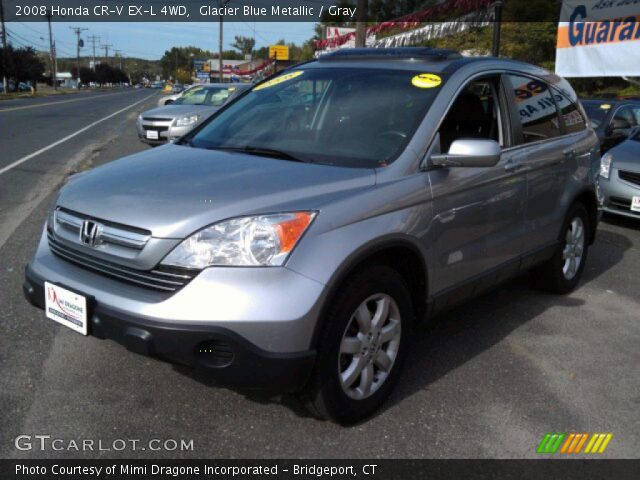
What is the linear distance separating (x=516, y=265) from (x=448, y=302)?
861 mm

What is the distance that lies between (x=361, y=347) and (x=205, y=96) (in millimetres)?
12895

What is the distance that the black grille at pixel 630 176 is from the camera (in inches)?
283

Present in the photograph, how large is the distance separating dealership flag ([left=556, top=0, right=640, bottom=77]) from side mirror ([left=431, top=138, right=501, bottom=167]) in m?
11.2

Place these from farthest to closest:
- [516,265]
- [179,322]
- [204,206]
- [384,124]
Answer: [516,265], [384,124], [204,206], [179,322]

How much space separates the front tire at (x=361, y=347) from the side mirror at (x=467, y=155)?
2.15ft

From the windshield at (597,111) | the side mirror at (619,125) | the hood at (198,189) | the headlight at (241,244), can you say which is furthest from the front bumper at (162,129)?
the headlight at (241,244)

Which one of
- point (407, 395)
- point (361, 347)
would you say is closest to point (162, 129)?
point (407, 395)

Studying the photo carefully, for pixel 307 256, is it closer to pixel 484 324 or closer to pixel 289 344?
pixel 289 344

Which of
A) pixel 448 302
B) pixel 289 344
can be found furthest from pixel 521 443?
pixel 289 344

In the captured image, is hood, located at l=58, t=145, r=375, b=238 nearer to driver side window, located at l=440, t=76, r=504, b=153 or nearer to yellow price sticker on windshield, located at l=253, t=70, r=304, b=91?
driver side window, located at l=440, t=76, r=504, b=153

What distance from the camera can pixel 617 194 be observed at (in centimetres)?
729

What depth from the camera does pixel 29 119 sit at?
69.5 feet

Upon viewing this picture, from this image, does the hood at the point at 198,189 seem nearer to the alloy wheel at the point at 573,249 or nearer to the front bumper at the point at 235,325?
the front bumper at the point at 235,325

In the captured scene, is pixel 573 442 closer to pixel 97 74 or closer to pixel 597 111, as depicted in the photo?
pixel 597 111
